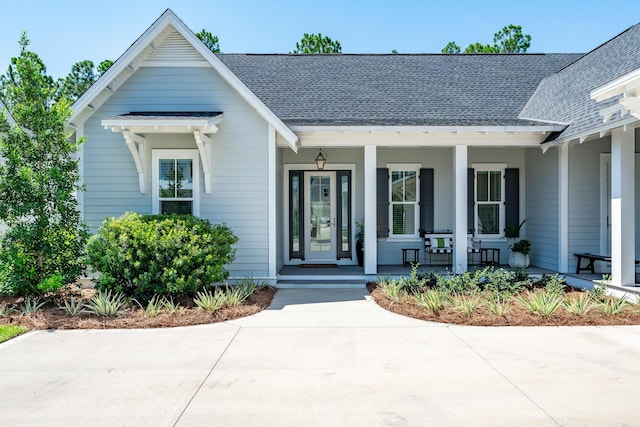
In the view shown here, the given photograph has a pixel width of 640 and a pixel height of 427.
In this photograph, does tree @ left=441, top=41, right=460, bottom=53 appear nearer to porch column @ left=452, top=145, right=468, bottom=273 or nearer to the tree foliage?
the tree foliage

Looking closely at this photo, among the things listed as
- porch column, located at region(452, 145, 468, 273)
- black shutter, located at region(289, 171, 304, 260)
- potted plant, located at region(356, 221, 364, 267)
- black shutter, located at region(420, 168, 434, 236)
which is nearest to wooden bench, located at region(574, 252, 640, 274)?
porch column, located at region(452, 145, 468, 273)

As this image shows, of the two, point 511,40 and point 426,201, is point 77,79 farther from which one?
point 511,40

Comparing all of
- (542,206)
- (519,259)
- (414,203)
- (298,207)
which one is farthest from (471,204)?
(298,207)

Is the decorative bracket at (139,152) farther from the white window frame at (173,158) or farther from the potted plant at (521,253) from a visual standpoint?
the potted plant at (521,253)

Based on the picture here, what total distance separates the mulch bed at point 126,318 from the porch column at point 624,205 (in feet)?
19.9

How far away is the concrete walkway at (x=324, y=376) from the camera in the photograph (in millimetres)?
3703

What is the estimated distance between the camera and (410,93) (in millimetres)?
11445

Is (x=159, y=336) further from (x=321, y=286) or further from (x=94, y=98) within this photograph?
(x=94, y=98)

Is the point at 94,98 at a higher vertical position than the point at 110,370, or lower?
higher

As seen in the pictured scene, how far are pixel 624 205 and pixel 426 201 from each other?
4200mm

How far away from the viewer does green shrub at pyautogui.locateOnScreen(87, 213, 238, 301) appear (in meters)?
7.39

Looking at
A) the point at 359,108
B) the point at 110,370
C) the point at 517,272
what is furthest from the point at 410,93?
the point at 110,370

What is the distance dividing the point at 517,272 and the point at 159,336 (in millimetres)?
6740

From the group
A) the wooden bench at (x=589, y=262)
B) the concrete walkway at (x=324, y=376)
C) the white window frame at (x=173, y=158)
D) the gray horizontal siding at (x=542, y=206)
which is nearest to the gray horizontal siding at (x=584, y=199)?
the wooden bench at (x=589, y=262)
